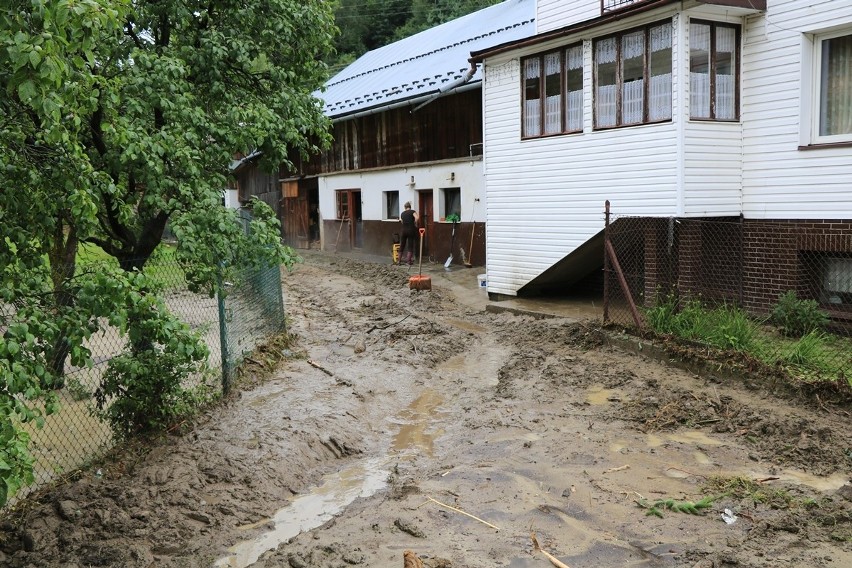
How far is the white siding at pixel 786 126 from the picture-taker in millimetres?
11211

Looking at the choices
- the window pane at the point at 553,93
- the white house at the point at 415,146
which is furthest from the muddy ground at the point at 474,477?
the white house at the point at 415,146

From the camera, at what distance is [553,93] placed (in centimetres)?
1423

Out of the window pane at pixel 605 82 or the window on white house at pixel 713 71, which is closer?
the window on white house at pixel 713 71

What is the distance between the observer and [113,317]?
4.99 m

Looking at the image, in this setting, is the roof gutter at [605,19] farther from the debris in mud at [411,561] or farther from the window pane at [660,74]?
the debris in mud at [411,561]

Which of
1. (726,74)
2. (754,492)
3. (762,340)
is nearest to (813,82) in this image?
(726,74)

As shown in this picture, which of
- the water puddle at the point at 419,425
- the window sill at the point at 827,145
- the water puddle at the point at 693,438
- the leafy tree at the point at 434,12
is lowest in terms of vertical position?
the water puddle at the point at 419,425

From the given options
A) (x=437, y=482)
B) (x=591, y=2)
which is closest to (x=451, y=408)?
(x=437, y=482)

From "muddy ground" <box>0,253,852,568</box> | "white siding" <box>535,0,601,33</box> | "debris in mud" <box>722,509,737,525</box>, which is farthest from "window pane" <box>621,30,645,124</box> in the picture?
"debris in mud" <box>722,509,737,525</box>

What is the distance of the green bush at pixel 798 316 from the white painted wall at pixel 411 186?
10.1 m

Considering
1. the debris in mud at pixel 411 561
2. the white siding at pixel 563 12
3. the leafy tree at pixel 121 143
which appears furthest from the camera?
the white siding at pixel 563 12

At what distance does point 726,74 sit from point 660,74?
1.07m

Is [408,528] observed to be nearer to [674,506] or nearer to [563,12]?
[674,506]

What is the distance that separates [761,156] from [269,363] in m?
8.18
